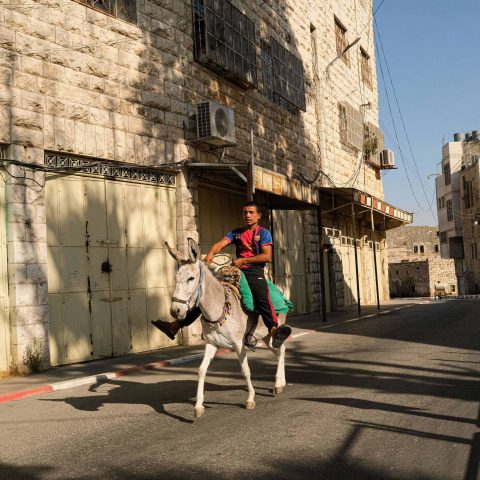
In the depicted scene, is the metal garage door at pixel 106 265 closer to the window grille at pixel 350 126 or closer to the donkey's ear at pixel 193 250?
the donkey's ear at pixel 193 250

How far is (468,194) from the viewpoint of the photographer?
62.2m

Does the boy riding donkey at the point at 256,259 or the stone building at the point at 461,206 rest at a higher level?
the stone building at the point at 461,206

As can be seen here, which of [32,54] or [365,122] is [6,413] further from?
[365,122]

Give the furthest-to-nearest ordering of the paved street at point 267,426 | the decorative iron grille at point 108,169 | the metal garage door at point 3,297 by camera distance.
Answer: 1. the decorative iron grille at point 108,169
2. the metal garage door at point 3,297
3. the paved street at point 267,426

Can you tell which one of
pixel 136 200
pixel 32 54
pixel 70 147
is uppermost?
pixel 32 54

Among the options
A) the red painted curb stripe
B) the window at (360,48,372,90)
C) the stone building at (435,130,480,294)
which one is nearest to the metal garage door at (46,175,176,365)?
the red painted curb stripe

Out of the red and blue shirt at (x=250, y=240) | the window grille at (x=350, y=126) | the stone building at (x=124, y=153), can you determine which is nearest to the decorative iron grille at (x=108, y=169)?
the stone building at (x=124, y=153)

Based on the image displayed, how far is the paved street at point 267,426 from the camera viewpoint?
475cm

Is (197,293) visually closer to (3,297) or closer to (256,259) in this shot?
(256,259)

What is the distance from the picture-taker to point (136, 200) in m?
13.8

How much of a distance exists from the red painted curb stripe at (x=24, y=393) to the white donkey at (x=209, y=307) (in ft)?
11.6

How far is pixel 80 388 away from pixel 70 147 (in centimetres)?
512

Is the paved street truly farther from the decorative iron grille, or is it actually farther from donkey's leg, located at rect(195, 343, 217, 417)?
the decorative iron grille

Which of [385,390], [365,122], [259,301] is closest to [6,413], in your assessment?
[259,301]
